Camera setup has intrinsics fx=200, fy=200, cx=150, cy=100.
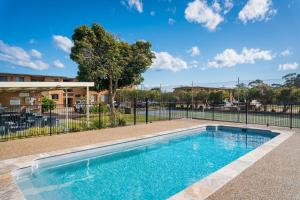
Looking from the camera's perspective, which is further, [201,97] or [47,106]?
[201,97]

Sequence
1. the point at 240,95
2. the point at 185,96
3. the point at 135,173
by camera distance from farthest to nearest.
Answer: the point at 185,96 → the point at 240,95 → the point at 135,173

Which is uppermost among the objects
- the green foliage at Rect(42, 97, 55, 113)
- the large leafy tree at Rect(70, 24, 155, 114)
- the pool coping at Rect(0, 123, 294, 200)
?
the large leafy tree at Rect(70, 24, 155, 114)

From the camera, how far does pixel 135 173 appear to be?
537cm

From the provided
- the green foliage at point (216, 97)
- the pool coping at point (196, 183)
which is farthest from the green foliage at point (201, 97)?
the pool coping at point (196, 183)

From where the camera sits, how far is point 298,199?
3.00m

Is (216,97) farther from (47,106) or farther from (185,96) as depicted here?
(47,106)

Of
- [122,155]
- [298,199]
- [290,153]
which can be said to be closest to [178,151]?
[122,155]

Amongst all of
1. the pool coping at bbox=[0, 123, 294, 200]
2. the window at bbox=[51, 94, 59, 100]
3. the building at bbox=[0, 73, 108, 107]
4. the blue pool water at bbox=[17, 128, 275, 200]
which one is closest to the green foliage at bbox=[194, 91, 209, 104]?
the building at bbox=[0, 73, 108, 107]

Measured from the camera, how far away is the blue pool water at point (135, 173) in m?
4.23

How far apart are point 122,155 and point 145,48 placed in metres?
11.1

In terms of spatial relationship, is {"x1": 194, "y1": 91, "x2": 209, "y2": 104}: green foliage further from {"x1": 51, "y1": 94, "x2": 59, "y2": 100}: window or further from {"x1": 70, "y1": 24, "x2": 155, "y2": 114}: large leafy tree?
{"x1": 51, "y1": 94, "x2": 59, "y2": 100}: window

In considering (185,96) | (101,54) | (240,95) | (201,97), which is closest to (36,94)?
(101,54)

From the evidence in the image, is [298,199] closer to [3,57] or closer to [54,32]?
[54,32]

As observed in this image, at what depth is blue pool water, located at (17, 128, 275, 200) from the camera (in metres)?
4.23
